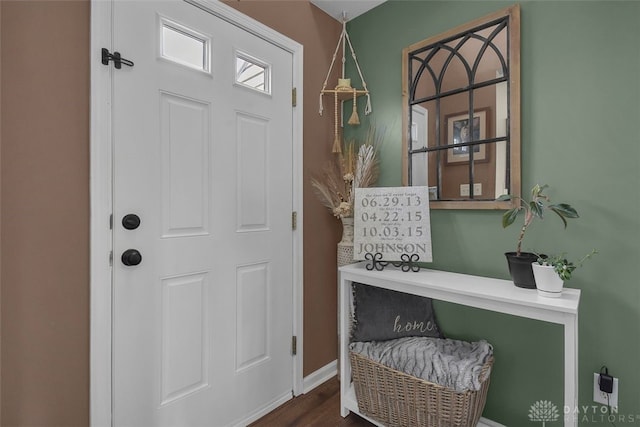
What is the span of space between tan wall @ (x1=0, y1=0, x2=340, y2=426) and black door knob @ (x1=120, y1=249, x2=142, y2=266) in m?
0.12

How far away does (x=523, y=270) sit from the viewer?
129 centimetres

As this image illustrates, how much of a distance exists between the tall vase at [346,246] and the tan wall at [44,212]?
1.32 m

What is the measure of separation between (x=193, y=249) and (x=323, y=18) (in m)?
1.74

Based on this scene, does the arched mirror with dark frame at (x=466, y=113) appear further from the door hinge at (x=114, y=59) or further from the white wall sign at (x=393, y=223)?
the door hinge at (x=114, y=59)

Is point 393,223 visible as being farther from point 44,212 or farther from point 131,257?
point 44,212

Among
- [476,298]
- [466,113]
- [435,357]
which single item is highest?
[466,113]

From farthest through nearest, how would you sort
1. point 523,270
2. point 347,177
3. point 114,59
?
point 347,177
point 523,270
point 114,59

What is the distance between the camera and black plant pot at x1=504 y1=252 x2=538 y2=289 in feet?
4.20

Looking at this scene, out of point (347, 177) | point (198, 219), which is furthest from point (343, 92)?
point (198, 219)

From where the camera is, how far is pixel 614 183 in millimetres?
1270

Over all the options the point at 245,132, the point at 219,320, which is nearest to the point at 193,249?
the point at 219,320

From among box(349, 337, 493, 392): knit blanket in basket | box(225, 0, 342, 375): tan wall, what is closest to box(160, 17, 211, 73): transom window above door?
box(225, 0, 342, 375): tan wall

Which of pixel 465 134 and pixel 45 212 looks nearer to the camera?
pixel 45 212

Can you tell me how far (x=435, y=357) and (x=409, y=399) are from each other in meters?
0.22
